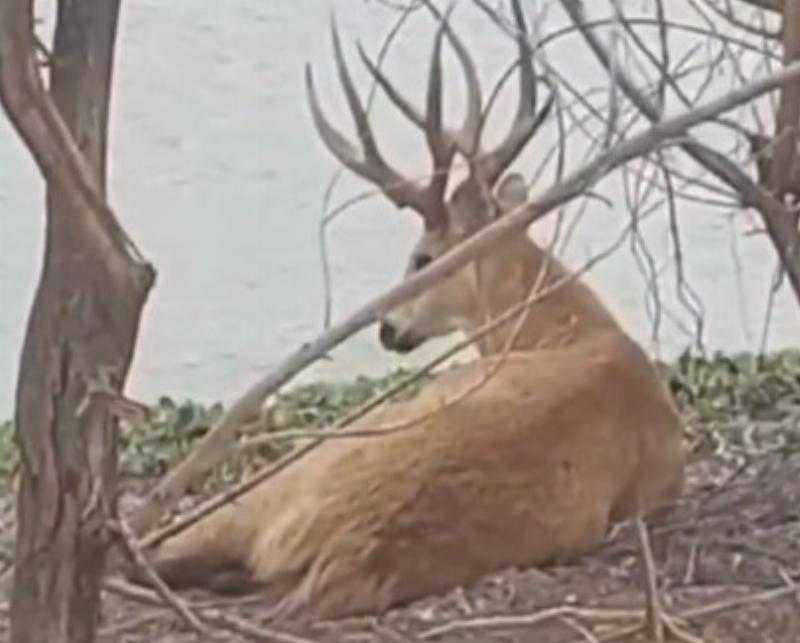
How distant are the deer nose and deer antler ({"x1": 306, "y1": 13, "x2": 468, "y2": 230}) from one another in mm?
674

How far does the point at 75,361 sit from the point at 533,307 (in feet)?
9.43

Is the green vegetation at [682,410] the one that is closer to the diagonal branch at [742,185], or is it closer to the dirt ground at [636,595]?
the dirt ground at [636,595]

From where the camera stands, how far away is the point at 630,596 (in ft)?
13.6

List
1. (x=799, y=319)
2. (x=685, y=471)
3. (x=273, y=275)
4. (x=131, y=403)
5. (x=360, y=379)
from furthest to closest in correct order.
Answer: (x=273, y=275)
(x=799, y=319)
(x=360, y=379)
(x=685, y=471)
(x=131, y=403)

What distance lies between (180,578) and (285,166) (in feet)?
12.4

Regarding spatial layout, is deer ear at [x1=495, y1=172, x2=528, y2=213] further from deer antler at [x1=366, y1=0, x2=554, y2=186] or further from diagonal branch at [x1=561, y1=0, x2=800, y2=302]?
diagonal branch at [x1=561, y1=0, x2=800, y2=302]

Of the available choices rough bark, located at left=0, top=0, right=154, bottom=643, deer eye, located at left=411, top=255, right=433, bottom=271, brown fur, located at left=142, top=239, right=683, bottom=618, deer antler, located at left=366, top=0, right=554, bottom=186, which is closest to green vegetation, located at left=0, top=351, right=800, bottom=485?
deer eye, located at left=411, top=255, right=433, bottom=271

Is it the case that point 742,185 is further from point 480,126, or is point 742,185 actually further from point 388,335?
point 388,335

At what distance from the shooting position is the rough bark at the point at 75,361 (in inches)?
97.0

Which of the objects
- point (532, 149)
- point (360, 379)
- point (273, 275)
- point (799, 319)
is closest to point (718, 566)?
point (532, 149)

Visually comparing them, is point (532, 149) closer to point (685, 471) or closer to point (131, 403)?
point (685, 471)

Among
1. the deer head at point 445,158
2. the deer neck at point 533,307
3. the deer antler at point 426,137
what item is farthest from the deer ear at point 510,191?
the deer neck at point 533,307

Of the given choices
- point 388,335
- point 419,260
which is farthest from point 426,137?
point 388,335

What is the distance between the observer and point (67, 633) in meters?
2.54
